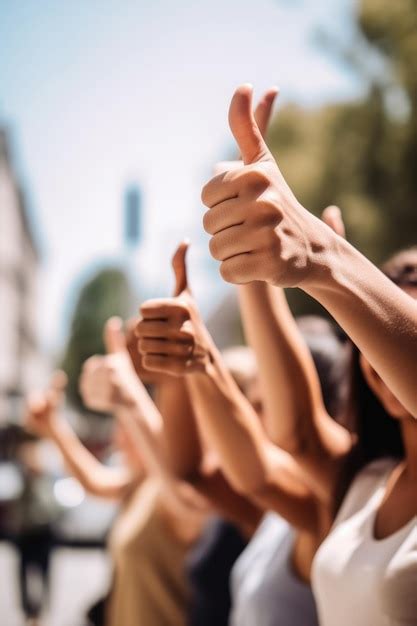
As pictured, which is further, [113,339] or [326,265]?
[113,339]

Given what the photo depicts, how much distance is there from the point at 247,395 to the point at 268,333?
102 centimetres

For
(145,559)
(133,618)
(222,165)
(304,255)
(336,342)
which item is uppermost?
(222,165)

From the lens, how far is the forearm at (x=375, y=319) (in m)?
1.17

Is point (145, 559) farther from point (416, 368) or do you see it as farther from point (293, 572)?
point (416, 368)

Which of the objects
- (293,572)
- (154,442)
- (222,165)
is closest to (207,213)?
(222,165)

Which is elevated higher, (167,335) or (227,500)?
(167,335)

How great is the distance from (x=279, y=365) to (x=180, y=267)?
335 millimetres

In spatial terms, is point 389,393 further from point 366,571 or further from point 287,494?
point 287,494

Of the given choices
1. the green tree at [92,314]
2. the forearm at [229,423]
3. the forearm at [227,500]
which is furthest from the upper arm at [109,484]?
the green tree at [92,314]

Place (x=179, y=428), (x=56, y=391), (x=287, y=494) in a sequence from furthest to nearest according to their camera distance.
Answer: (x=56, y=391), (x=179, y=428), (x=287, y=494)

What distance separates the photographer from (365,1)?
559 inches

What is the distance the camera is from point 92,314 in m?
57.1

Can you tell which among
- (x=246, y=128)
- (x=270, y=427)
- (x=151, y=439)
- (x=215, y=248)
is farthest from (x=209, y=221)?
(x=151, y=439)

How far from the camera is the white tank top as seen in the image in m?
1.47
